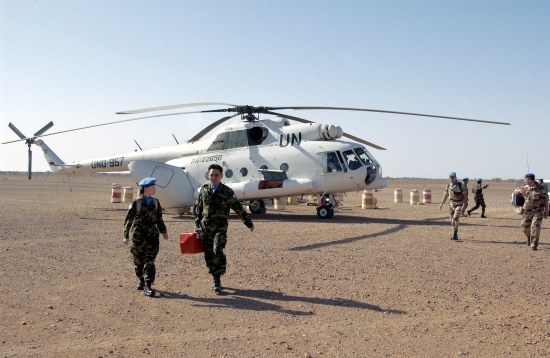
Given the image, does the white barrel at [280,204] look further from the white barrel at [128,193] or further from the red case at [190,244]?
the red case at [190,244]

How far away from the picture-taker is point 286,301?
5.79 meters

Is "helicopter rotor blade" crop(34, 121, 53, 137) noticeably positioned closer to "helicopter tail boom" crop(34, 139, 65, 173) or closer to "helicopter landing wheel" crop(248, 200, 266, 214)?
"helicopter tail boom" crop(34, 139, 65, 173)

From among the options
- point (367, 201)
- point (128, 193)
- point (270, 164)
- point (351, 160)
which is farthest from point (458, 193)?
point (128, 193)

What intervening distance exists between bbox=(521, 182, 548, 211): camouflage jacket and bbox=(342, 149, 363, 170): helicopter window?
5.81 metres

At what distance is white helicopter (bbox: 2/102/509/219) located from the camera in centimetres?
1511

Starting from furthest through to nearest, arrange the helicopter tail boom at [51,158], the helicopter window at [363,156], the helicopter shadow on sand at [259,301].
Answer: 1. the helicopter tail boom at [51,158]
2. the helicopter window at [363,156]
3. the helicopter shadow on sand at [259,301]

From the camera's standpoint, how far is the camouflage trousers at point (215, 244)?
6211mm

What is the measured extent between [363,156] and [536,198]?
6.10 metres

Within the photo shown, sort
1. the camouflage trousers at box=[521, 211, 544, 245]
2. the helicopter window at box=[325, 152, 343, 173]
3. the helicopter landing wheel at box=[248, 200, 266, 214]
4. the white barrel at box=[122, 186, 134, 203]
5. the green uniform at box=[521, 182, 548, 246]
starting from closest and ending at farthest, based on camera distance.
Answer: the camouflage trousers at box=[521, 211, 544, 245], the green uniform at box=[521, 182, 548, 246], the helicopter window at box=[325, 152, 343, 173], the helicopter landing wheel at box=[248, 200, 266, 214], the white barrel at box=[122, 186, 134, 203]

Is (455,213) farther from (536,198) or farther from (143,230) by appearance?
(143,230)

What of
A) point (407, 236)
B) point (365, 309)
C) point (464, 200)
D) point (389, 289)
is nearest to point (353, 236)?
point (407, 236)

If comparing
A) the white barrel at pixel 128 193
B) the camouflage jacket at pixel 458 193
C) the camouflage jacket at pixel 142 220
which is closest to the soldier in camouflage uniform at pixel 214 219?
the camouflage jacket at pixel 142 220

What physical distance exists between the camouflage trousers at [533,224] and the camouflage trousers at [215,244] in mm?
6708

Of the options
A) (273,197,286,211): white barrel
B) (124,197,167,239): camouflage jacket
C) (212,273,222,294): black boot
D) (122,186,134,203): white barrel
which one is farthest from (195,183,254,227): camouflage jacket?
(122,186,134,203): white barrel
